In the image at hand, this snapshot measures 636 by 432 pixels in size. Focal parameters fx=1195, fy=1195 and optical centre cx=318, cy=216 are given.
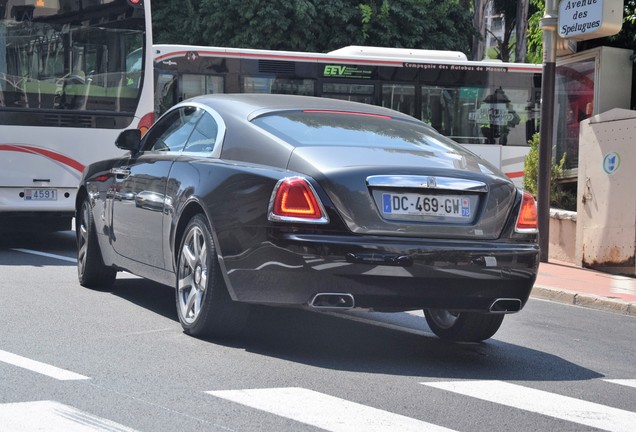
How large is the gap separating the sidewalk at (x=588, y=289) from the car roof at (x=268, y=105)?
3.45 m

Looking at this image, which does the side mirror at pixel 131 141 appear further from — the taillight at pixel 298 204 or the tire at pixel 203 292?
the taillight at pixel 298 204

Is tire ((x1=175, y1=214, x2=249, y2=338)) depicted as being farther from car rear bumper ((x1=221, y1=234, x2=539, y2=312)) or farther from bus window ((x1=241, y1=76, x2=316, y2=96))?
bus window ((x1=241, y1=76, x2=316, y2=96))

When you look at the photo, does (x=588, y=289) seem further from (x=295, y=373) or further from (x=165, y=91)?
(x=165, y=91)

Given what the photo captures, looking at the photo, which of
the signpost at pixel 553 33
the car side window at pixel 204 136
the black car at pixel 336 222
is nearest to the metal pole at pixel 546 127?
the signpost at pixel 553 33

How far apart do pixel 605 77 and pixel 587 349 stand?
732cm

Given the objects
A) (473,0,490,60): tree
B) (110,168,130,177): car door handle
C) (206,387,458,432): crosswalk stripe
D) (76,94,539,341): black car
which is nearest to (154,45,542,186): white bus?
(473,0,490,60): tree

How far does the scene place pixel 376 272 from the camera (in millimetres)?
6461

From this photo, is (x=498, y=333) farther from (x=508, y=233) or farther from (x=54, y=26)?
(x=54, y=26)

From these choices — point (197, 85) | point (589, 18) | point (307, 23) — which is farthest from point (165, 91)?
point (589, 18)

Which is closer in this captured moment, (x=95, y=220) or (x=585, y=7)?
(x=95, y=220)

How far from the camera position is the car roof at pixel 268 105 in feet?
24.9

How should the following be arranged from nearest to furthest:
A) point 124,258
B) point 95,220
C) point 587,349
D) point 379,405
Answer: point 379,405, point 587,349, point 124,258, point 95,220

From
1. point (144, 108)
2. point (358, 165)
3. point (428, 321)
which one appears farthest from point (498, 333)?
point (144, 108)

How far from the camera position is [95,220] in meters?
9.44
